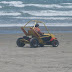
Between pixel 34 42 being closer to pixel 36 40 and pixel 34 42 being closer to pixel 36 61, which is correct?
pixel 36 40

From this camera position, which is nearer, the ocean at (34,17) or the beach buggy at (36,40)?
the beach buggy at (36,40)

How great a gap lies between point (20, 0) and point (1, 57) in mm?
49767

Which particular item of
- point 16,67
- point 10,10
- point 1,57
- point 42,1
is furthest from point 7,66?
point 42,1

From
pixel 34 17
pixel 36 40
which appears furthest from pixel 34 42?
pixel 34 17

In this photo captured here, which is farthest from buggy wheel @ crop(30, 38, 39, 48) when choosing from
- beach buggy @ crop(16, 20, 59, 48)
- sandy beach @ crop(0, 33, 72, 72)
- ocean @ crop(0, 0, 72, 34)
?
ocean @ crop(0, 0, 72, 34)

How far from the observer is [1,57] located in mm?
12336

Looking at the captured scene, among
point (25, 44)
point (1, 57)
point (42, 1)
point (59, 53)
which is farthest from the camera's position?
point (42, 1)

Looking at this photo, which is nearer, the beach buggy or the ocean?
the beach buggy

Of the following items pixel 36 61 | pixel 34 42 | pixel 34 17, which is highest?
pixel 36 61

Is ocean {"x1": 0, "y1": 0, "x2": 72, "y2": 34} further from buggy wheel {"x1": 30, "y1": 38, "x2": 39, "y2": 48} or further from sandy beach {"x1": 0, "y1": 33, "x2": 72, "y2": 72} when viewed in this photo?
sandy beach {"x1": 0, "y1": 33, "x2": 72, "y2": 72}

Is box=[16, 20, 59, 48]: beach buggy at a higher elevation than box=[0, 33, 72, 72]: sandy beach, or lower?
lower

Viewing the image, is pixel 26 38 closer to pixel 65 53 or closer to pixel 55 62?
pixel 65 53

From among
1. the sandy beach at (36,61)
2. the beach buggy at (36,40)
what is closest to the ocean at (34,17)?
the beach buggy at (36,40)

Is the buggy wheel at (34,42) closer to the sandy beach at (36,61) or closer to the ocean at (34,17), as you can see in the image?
the sandy beach at (36,61)
